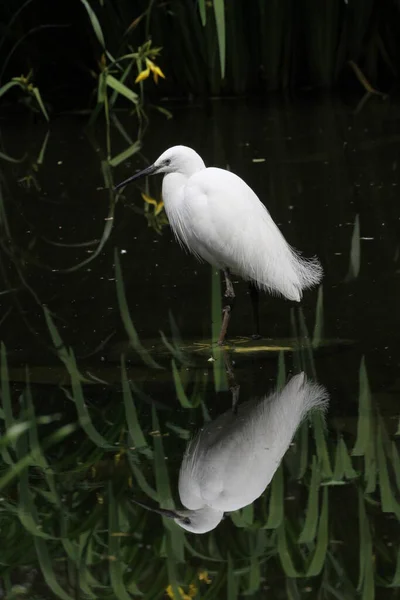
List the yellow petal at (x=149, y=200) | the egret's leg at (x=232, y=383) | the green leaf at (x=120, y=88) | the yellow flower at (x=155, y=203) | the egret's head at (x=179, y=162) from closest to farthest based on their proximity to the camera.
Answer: the egret's leg at (x=232, y=383) < the egret's head at (x=179, y=162) < the yellow flower at (x=155, y=203) < the yellow petal at (x=149, y=200) < the green leaf at (x=120, y=88)

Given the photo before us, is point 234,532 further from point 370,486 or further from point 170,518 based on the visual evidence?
point 370,486

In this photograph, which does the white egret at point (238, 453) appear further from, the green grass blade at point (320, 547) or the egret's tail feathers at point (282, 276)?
the egret's tail feathers at point (282, 276)

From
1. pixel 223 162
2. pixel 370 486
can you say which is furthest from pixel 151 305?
pixel 223 162

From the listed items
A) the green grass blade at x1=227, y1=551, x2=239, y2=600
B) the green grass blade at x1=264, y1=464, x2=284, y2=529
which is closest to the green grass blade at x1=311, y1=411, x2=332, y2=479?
the green grass blade at x1=264, y1=464, x2=284, y2=529

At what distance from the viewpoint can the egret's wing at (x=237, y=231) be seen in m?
5.14

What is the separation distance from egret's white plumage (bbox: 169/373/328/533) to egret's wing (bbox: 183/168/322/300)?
616 mm

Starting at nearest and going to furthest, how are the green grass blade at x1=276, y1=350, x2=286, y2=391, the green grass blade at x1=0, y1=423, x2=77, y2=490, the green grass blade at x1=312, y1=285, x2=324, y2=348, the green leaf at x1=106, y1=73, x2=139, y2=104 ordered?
1. the green grass blade at x1=0, y1=423, x2=77, y2=490
2. the green grass blade at x1=276, y1=350, x2=286, y2=391
3. the green grass blade at x1=312, y1=285, x2=324, y2=348
4. the green leaf at x1=106, y1=73, x2=139, y2=104

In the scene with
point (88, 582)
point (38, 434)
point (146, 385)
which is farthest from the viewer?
point (146, 385)

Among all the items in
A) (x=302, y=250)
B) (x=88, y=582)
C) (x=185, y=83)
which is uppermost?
(x=185, y=83)

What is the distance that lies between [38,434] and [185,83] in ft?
22.1

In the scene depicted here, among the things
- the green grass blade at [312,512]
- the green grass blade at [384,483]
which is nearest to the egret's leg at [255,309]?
the green grass blade at [384,483]

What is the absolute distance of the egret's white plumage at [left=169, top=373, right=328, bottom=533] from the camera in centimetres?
364

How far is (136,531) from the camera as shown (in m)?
3.53

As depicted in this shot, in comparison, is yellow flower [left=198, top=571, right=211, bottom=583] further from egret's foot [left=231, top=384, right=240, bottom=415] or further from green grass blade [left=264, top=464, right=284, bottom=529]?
egret's foot [left=231, top=384, right=240, bottom=415]
